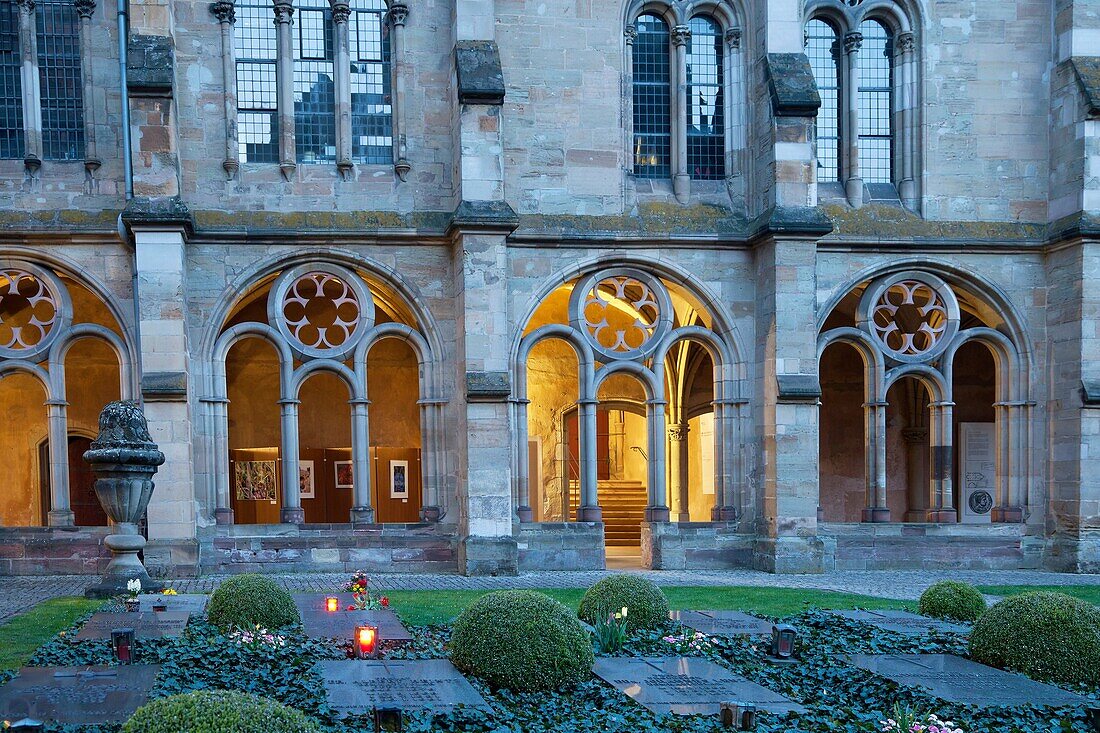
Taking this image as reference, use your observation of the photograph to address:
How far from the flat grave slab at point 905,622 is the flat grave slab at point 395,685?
4.52m

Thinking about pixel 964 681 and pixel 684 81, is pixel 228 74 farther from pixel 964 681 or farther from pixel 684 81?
pixel 964 681

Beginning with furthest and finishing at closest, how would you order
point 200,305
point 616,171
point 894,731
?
point 616,171 → point 200,305 → point 894,731

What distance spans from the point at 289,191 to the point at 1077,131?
41.0ft

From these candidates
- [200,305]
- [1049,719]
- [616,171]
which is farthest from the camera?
[616,171]

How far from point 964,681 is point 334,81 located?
13.0 meters

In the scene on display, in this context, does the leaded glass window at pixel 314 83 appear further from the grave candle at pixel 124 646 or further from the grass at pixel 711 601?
the grave candle at pixel 124 646

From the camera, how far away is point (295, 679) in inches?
309

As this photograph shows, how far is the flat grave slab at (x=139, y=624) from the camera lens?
9.28 m

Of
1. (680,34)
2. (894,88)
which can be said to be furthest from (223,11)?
(894,88)

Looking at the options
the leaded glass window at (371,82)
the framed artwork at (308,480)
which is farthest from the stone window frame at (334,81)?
the framed artwork at (308,480)

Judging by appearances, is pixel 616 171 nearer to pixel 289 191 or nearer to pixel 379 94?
pixel 379 94

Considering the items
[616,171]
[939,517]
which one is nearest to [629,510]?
[939,517]

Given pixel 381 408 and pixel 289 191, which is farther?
pixel 381 408

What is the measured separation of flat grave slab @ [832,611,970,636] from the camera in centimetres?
1015
